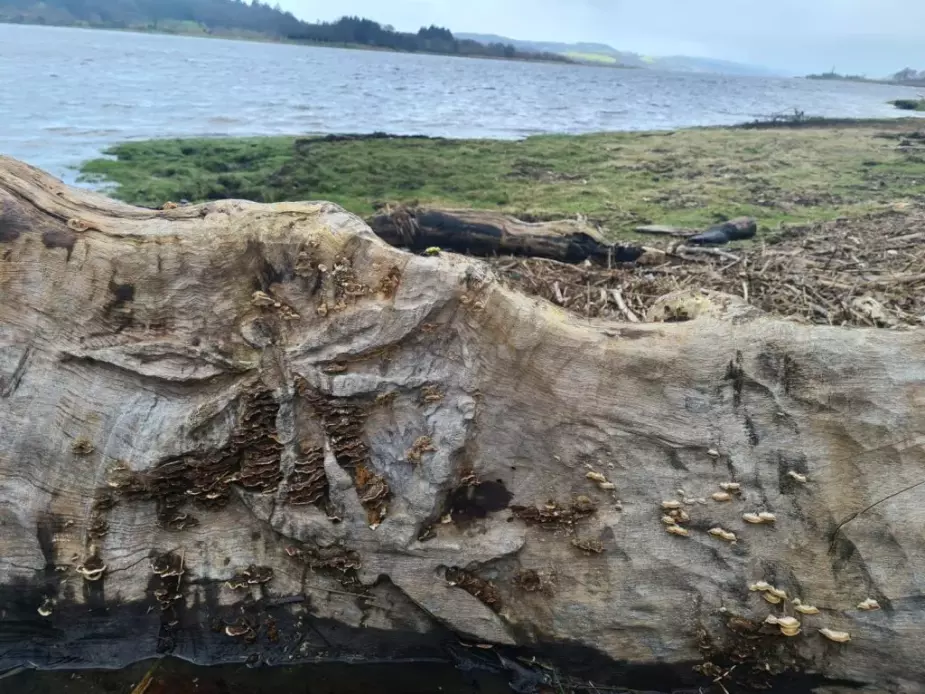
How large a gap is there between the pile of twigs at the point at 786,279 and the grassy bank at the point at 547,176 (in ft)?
14.2

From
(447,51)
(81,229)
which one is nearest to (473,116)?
(81,229)

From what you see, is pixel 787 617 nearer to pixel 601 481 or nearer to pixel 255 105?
pixel 601 481

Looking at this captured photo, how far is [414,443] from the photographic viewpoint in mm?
4500

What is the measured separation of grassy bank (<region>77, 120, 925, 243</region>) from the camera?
14.8 meters

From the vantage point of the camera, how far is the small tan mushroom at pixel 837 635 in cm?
414

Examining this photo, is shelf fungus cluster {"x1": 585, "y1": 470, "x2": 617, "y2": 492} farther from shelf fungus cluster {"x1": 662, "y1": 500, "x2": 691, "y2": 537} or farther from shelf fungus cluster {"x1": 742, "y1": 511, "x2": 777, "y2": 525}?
shelf fungus cluster {"x1": 742, "y1": 511, "x2": 777, "y2": 525}

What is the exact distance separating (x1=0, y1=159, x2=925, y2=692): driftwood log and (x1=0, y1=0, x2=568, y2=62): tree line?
462ft

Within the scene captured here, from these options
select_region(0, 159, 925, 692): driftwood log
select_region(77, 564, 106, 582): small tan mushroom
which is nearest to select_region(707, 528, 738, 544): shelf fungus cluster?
select_region(0, 159, 925, 692): driftwood log

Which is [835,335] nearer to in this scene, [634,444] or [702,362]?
[702,362]

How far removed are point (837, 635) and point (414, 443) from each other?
2.63 metres

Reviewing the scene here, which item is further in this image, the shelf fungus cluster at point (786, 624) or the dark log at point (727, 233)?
the dark log at point (727, 233)

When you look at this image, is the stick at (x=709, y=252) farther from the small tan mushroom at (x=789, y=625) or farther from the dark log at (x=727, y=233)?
the small tan mushroom at (x=789, y=625)

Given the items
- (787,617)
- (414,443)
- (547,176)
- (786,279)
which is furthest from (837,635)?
(547,176)

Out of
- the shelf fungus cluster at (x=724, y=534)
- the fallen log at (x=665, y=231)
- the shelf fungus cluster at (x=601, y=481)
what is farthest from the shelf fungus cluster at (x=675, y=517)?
the fallen log at (x=665, y=231)
